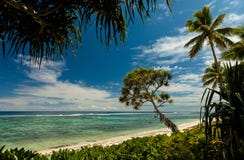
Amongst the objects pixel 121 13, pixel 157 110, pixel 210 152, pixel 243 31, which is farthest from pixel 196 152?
pixel 243 31

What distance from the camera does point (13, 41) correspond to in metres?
2.87

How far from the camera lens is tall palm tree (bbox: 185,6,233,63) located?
19073mm

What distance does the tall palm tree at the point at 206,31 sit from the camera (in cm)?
1907

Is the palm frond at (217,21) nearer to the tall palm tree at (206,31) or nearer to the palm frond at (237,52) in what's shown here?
the tall palm tree at (206,31)

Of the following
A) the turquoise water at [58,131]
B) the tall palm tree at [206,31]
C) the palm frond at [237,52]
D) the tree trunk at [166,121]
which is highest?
the tall palm tree at [206,31]

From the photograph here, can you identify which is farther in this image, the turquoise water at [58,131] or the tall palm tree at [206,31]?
the tall palm tree at [206,31]

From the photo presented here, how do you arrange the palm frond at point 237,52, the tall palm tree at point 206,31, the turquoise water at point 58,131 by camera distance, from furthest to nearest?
the tall palm tree at point 206,31
the turquoise water at point 58,131
the palm frond at point 237,52

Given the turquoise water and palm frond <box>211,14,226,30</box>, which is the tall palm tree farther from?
the turquoise water

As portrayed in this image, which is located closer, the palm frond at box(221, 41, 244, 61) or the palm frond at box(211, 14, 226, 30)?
the palm frond at box(221, 41, 244, 61)

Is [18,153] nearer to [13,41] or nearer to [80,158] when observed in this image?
[80,158]

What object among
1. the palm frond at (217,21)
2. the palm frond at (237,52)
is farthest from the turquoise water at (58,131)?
the palm frond at (217,21)

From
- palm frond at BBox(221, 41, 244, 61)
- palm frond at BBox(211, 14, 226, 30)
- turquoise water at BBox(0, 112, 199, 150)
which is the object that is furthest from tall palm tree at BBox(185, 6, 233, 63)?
turquoise water at BBox(0, 112, 199, 150)

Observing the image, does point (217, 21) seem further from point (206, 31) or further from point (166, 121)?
point (166, 121)

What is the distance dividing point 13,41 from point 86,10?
3.62ft
